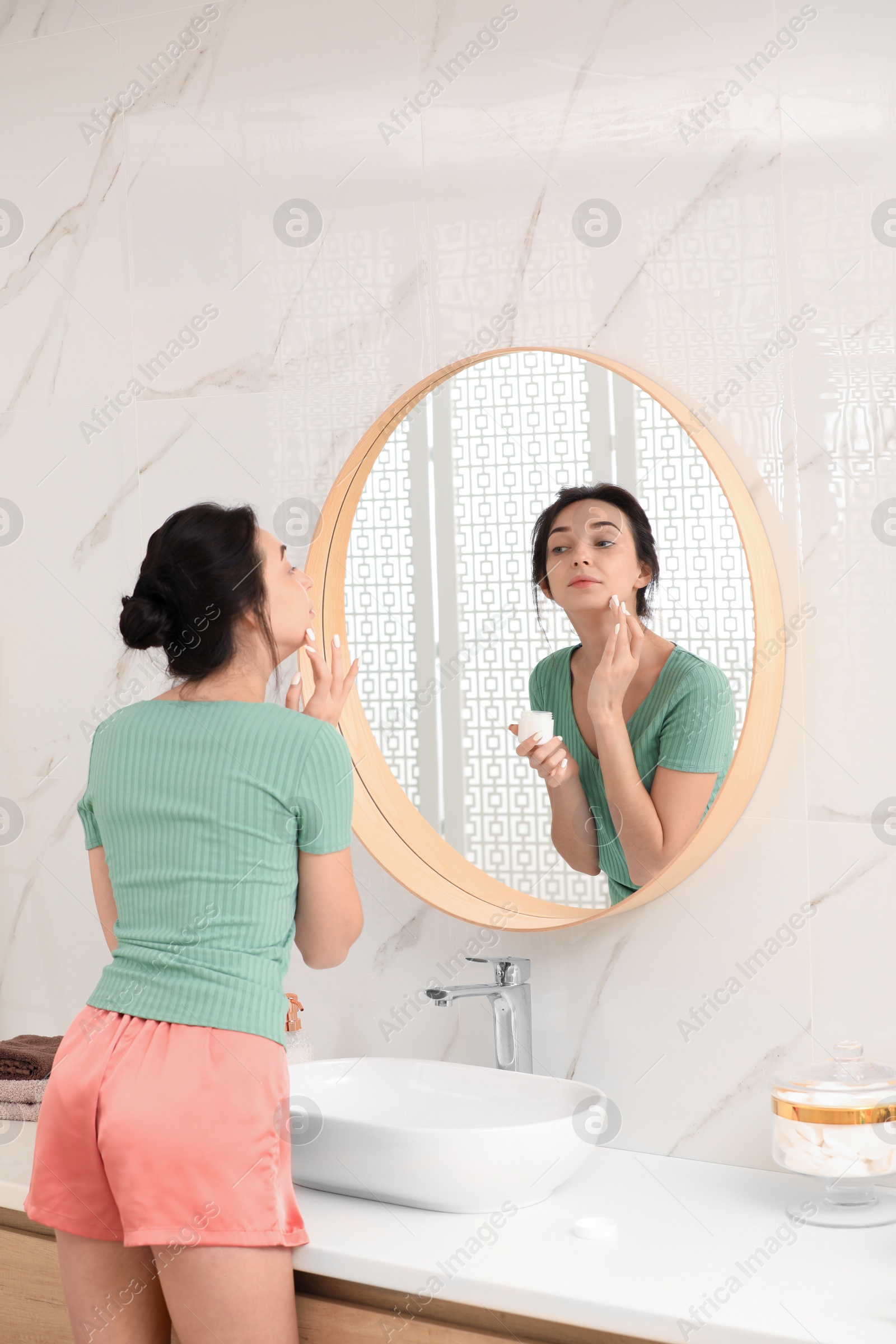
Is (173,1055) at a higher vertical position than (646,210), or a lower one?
lower

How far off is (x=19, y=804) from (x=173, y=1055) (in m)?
0.94

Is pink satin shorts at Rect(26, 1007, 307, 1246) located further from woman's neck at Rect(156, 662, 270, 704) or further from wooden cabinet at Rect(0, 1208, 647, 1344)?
woman's neck at Rect(156, 662, 270, 704)

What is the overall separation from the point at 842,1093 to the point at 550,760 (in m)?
0.53

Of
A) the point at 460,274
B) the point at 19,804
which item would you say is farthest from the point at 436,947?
the point at 460,274

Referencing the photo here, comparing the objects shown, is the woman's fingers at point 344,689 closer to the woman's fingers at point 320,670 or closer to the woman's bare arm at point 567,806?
the woman's fingers at point 320,670

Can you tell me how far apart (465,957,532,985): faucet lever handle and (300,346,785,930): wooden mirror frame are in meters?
0.05

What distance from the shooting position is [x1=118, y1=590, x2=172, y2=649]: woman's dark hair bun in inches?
51.2

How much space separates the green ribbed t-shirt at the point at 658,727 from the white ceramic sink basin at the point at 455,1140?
277 mm

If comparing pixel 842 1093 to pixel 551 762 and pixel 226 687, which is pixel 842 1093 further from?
pixel 226 687

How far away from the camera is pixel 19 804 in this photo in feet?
6.63

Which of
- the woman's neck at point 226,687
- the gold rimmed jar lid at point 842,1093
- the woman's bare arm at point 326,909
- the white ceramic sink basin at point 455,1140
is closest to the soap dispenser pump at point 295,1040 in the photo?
the white ceramic sink basin at point 455,1140

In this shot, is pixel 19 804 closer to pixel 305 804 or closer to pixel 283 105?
pixel 305 804

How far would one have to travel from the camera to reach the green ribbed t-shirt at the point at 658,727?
1.46 metres

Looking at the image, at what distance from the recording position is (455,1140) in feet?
4.21
